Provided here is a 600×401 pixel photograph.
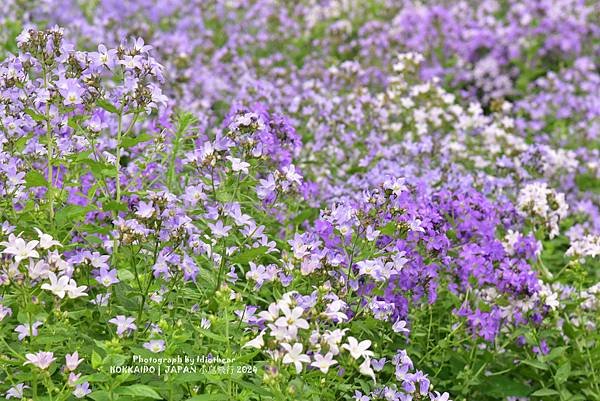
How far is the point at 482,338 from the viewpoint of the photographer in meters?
3.55

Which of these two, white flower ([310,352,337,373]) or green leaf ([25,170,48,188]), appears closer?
white flower ([310,352,337,373])

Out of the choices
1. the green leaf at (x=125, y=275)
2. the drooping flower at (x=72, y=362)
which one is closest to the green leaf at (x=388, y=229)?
the green leaf at (x=125, y=275)

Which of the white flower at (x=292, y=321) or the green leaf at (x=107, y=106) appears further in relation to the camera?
the green leaf at (x=107, y=106)

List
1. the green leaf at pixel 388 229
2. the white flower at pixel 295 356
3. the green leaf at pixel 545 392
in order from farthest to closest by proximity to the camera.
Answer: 1. the green leaf at pixel 545 392
2. the green leaf at pixel 388 229
3. the white flower at pixel 295 356

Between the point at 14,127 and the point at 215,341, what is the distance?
1022 mm

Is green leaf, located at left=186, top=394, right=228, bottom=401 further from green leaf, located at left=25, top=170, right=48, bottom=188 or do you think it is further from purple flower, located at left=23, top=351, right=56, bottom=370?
green leaf, located at left=25, top=170, right=48, bottom=188

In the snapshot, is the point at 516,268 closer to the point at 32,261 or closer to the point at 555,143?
the point at 32,261

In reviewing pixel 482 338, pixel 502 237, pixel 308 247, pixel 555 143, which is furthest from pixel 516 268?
pixel 555 143

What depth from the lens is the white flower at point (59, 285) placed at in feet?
8.08

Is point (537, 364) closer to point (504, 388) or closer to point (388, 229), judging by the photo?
point (504, 388)

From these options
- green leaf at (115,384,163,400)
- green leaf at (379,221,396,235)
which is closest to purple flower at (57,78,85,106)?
green leaf at (115,384,163,400)

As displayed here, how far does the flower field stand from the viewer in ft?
8.48

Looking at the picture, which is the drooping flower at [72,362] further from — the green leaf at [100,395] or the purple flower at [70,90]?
the purple flower at [70,90]

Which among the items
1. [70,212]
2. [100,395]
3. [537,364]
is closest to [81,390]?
[100,395]
